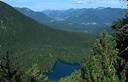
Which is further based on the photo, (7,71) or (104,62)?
(7,71)

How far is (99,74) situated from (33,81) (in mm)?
11377

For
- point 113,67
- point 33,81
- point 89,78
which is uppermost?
point 113,67

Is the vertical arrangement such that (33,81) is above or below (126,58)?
below

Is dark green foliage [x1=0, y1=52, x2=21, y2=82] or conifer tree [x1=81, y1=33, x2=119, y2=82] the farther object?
dark green foliage [x1=0, y1=52, x2=21, y2=82]

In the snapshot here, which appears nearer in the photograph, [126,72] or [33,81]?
[126,72]

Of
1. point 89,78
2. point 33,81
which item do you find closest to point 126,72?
point 89,78

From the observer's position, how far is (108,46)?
2258 cm

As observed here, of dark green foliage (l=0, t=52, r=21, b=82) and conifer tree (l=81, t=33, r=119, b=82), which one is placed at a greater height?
conifer tree (l=81, t=33, r=119, b=82)

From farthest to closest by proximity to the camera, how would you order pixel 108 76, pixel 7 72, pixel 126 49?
1. pixel 7 72
2. pixel 108 76
3. pixel 126 49

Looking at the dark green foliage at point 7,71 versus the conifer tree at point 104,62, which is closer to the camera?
the conifer tree at point 104,62

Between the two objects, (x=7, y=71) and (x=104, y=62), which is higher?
(x=104, y=62)

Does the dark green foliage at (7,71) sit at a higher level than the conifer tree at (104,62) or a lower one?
lower

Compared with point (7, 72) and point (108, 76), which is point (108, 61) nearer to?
point (108, 76)

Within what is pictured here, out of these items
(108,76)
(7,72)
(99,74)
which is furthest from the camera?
(7,72)
